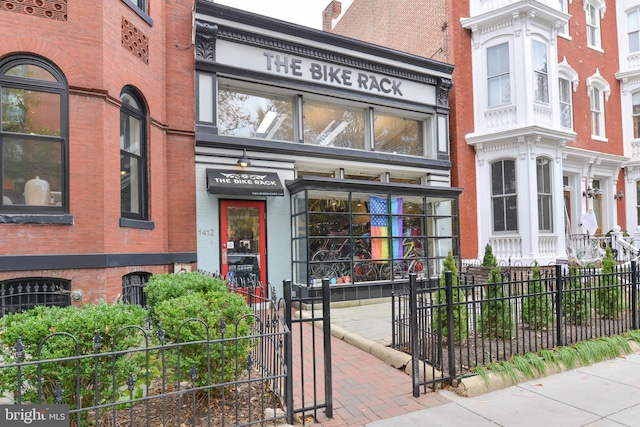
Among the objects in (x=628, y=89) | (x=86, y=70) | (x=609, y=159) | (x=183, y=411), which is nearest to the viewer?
(x=183, y=411)

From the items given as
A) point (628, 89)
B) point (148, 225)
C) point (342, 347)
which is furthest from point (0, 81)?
point (628, 89)

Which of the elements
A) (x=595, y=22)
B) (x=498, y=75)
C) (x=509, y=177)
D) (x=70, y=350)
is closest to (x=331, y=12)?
(x=595, y=22)

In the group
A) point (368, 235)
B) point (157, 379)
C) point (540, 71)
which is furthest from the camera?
point (540, 71)

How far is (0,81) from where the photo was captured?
627 cm

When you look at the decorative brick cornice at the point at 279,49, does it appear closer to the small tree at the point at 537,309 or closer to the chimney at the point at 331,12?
the small tree at the point at 537,309

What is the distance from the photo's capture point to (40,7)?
6551 mm

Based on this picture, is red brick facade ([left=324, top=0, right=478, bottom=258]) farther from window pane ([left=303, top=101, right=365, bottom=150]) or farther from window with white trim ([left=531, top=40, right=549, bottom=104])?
window pane ([left=303, top=101, right=365, bottom=150])

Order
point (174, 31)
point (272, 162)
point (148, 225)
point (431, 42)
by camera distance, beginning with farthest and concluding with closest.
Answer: point (431, 42)
point (272, 162)
point (174, 31)
point (148, 225)

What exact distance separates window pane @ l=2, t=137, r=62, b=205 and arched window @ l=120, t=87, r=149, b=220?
48.0 inches

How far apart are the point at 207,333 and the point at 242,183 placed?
6.05 m

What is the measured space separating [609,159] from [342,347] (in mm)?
16275

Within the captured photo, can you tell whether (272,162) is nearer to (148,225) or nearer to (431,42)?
(148,225)

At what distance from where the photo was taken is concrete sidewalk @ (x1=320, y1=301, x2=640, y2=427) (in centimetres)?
394

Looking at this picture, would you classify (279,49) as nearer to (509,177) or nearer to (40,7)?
(40,7)
